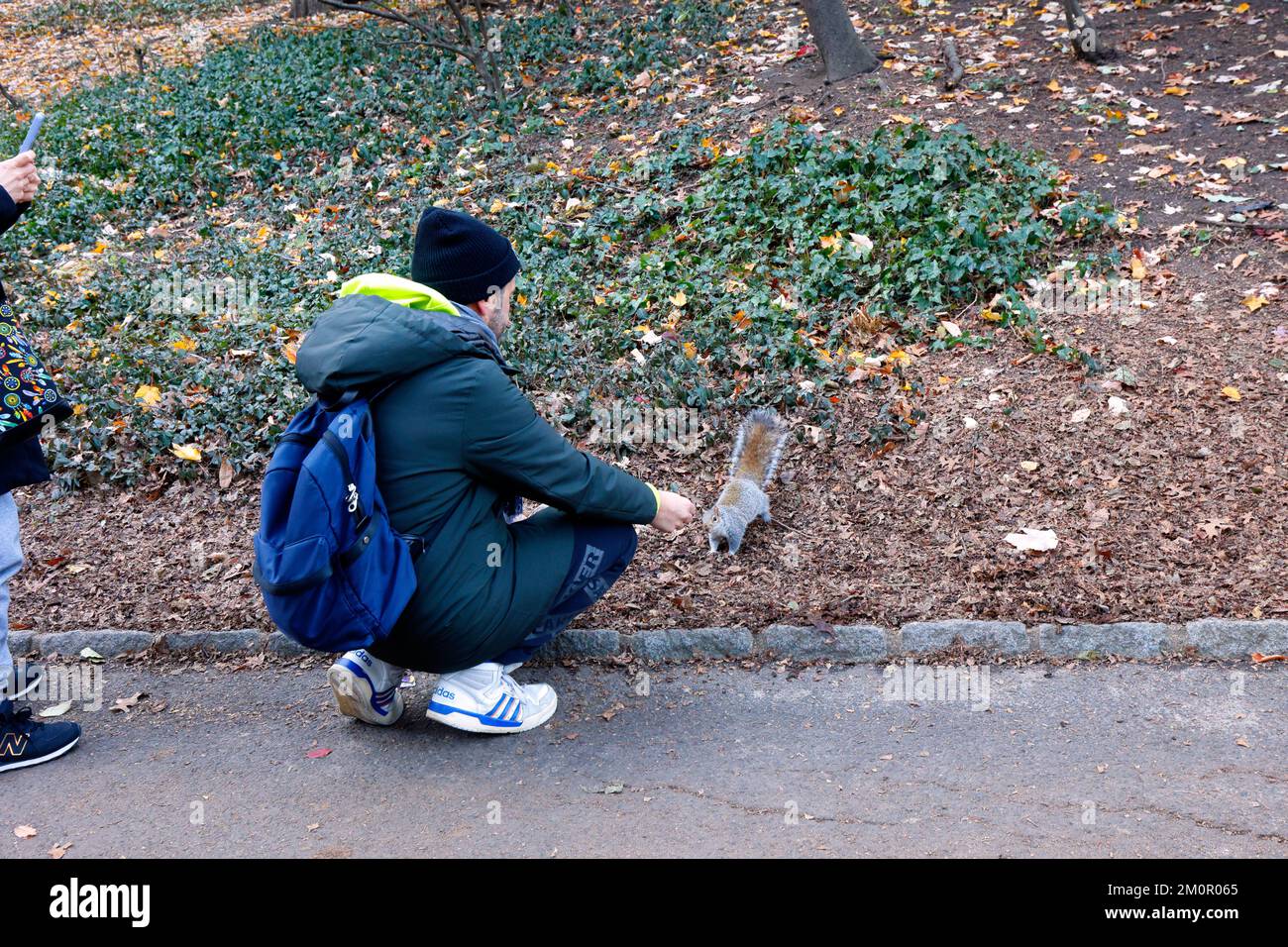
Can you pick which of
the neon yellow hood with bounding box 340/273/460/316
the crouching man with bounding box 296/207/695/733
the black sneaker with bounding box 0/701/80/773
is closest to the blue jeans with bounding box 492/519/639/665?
the crouching man with bounding box 296/207/695/733

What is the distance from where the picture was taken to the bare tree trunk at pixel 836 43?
884 cm

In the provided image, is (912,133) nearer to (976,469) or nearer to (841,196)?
(841,196)

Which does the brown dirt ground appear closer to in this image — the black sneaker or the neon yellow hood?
the black sneaker

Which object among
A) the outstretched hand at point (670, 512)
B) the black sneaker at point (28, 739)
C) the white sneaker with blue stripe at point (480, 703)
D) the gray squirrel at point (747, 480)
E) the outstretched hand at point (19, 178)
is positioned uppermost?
→ the outstretched hand at point (19, 178)

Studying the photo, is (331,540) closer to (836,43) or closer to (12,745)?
(12,745)

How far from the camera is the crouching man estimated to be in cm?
296

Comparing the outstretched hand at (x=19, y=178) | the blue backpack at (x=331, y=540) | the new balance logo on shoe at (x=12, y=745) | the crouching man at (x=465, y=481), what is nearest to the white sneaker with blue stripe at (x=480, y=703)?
the crouching man at (x=465, y=481)

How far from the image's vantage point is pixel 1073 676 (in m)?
3.64

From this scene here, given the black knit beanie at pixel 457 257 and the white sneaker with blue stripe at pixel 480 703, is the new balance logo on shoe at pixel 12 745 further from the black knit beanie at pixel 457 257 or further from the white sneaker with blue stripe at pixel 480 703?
the black knit beanie at pixel 457 257

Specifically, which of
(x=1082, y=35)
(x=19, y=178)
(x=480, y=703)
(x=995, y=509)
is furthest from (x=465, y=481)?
(x=1082, y=35)

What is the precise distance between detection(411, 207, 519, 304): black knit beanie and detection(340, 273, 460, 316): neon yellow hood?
0.06 meters

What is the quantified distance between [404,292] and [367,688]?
1.28 metres

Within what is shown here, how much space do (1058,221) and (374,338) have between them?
15.8 feet

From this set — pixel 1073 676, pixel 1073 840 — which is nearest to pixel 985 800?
pixel 1073 840
